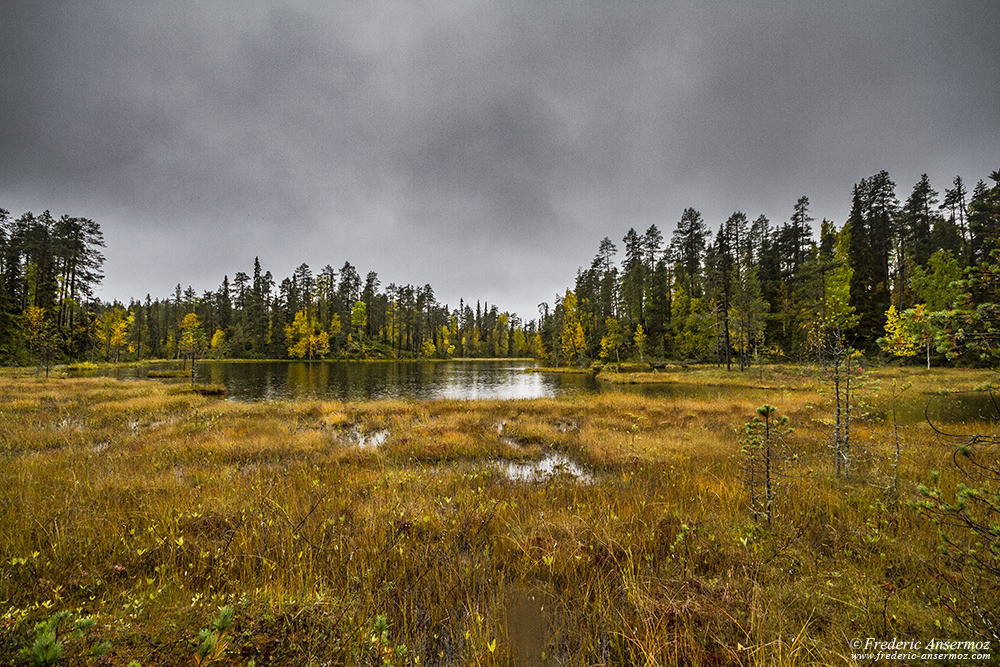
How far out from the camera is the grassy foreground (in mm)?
2926

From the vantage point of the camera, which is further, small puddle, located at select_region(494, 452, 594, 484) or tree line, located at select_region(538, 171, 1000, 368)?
tree line, located at select_region(538, 171, 1000, 368)

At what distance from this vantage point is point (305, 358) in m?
71.3

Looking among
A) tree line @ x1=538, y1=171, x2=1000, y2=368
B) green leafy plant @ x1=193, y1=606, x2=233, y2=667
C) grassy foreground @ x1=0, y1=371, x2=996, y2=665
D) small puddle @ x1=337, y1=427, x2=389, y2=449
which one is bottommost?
small puddle @ x1=337, y1=427, x2=389, y2=449

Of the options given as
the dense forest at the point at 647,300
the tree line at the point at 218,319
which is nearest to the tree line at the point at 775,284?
the dense forest at the point at 647,300

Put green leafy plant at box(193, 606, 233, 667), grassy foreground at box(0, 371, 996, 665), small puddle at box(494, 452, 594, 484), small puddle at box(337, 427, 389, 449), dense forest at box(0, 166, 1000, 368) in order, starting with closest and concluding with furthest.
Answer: green leafy plant at box(193, 606, 233, 667)
grassy foreground at box(0, 371, 996, 665)
small puddle at box(494, 452, 594, 484)
small puddle at box(337, 427, 389, 449)
dense forest at box(0, 166, 1000, 368)

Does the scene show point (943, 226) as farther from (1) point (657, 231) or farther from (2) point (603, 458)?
(2) point (603, 458)

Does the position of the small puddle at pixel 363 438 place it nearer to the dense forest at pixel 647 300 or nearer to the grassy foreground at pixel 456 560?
the grassy foreground at pixel 456 560

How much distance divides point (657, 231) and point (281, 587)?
72.0 m

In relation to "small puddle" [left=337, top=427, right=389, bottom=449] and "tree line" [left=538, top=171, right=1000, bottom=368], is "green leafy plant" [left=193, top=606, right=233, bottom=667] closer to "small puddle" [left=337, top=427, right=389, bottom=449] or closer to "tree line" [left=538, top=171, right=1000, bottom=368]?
"small puddle" [left=337, top=427, right=389, bottom=449]

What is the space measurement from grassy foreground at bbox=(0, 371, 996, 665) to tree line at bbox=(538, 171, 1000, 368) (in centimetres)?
2583

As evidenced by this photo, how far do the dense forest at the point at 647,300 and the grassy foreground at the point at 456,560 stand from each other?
458 cm

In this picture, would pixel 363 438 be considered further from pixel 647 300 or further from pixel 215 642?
pixel 647 300

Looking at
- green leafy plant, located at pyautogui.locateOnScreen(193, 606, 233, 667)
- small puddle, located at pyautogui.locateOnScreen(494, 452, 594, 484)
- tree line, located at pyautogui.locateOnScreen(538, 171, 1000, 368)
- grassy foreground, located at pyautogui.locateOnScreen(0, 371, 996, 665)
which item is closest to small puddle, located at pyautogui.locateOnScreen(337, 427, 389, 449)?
grassy foreground, located at pyautogui.locateOnScreen(0, 371, 996, 665)

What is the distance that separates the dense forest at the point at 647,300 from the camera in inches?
1492
